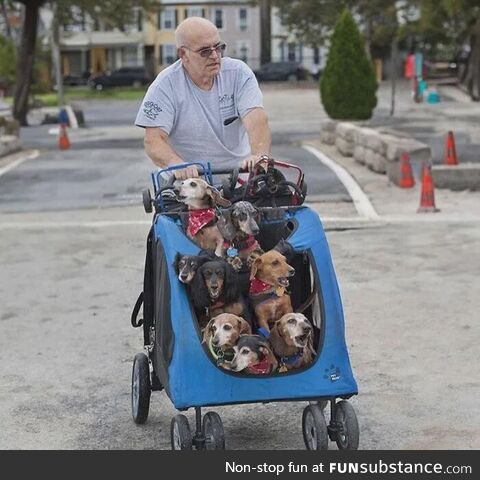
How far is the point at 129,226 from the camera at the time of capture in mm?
12500

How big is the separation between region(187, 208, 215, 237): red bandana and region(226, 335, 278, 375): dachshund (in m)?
0.56

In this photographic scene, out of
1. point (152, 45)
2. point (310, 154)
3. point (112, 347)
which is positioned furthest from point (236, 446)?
point (152, 45)

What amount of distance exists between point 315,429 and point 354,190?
426 inches

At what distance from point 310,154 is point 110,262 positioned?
476 inches

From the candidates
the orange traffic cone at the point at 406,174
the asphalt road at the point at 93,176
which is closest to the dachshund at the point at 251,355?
the asphalt road at the point at 93,176

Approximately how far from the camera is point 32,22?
1347 inches

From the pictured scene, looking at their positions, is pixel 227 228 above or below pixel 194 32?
below

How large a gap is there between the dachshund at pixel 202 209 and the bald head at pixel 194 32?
0.78 meters

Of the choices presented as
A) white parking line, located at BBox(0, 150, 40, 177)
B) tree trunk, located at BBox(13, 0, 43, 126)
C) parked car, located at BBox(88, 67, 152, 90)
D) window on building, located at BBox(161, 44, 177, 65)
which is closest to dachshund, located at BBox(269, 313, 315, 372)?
white parking line, located at BBox(0, 150, 40, 177)

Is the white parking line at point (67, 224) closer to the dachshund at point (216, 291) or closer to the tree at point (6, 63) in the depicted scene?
the dachshund at point (216, 291)

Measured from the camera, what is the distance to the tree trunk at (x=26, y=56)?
112ft

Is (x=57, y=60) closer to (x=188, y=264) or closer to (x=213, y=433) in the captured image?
(x=188, y=264)

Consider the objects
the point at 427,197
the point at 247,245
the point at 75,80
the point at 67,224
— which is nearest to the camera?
the point at 247,245

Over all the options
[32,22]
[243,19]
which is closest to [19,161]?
[32,22]
